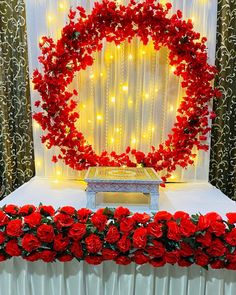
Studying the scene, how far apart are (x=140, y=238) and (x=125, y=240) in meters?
0.07

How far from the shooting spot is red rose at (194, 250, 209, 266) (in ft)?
4.19

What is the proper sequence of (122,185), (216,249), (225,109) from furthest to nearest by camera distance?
(225,109)
(122,185)
(216,249)

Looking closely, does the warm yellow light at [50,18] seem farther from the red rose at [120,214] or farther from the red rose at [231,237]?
the red rose at [231,237]

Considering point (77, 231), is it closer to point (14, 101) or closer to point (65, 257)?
point (65, 257)

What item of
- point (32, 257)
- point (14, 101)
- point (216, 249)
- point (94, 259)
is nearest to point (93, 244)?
point (94, 259)

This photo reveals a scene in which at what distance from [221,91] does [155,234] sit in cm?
134

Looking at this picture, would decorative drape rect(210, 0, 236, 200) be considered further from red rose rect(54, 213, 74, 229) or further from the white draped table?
red rose rect(54, 213, 74, 229)

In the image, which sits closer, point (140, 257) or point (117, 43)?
point (140, 257)

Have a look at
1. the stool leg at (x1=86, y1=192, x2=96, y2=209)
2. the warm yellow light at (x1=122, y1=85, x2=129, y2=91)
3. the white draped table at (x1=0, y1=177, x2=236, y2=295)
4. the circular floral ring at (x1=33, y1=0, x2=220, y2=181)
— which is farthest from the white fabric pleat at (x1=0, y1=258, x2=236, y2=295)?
the warm yellow light at (x1=122, y1=85, x2=129, y2=91)

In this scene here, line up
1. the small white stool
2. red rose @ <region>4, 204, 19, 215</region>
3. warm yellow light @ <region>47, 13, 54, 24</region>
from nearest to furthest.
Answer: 1. red rose @ <region>4, 204, 19, 215</region>
2. the small white stool
3. warm yellow light @ <region>47, 13, 54, 24</region>

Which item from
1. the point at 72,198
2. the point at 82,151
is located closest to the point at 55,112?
the point at 82,151

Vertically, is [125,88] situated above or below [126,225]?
above

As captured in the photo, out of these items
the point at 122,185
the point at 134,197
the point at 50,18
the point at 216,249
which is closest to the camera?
the point at 216,249

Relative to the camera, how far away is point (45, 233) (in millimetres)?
1288
